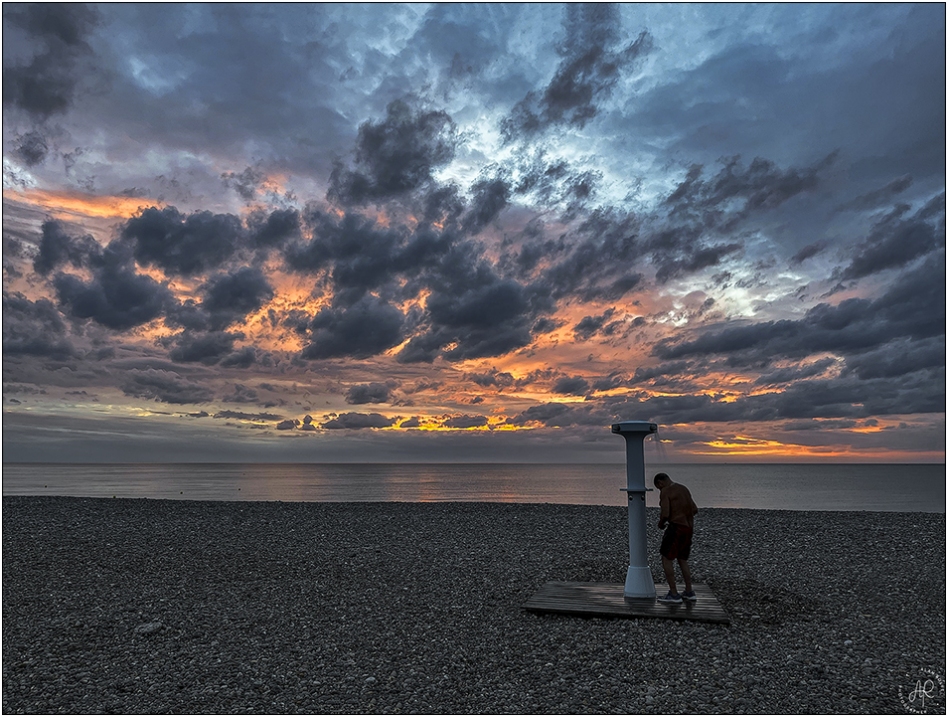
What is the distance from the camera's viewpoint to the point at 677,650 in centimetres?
810

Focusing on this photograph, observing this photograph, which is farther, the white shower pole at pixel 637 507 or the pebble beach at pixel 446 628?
the white shower pole at pixel 637 507

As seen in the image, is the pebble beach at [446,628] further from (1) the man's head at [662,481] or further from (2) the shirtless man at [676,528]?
(1) the man's head at [662,481]

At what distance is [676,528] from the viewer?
9.72 m

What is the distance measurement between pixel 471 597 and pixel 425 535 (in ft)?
24.7

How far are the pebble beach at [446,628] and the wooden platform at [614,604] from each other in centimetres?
22

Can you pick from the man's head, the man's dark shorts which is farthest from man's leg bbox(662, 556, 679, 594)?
the man's head

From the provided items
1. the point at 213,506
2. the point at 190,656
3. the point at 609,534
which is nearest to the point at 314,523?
the point at 213,506

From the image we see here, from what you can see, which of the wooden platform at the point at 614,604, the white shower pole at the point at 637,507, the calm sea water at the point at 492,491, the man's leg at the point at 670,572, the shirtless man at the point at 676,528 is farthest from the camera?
the calm sea water at the point at 492,491

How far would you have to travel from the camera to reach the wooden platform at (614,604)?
9.38m

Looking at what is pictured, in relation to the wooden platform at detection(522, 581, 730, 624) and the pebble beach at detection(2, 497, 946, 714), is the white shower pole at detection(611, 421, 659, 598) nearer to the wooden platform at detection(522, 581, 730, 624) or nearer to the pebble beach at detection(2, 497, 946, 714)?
the wooden platform at detection(522, 581, 730, 624)

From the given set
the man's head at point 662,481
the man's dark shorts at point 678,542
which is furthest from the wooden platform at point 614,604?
the man's head at point 662,481

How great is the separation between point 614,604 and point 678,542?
1.45m

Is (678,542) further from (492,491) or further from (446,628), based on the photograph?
(492,491)

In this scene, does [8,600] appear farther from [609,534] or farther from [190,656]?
[609,534]
